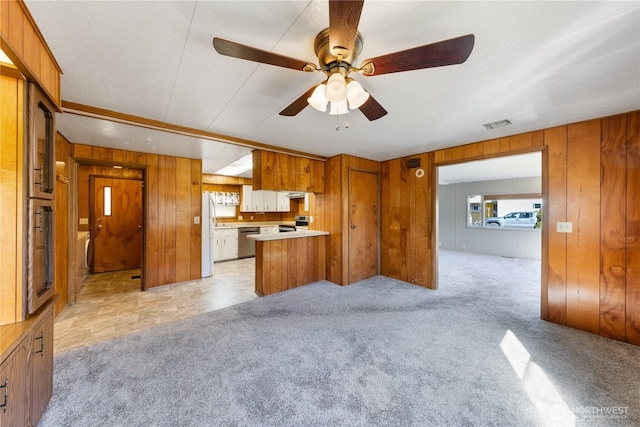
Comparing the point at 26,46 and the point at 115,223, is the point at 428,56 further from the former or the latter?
the point at 115,223

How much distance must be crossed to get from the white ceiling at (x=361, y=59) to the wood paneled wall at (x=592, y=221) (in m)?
0.25

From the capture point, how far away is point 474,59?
1563 mm

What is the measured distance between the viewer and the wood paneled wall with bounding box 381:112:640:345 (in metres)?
2.37

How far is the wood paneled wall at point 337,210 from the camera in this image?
4.17m

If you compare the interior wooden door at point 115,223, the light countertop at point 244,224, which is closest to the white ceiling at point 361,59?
the interior wooden door at point 115,223

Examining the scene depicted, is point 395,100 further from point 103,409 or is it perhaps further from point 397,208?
point 103,409

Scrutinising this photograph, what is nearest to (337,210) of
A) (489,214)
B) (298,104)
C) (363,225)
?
(363,225)

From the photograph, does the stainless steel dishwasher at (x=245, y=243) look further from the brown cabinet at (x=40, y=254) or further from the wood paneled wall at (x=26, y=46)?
the wood paneled wall at (x=26, y=46)

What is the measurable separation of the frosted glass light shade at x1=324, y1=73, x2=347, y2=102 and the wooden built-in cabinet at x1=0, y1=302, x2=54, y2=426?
78.5 inches

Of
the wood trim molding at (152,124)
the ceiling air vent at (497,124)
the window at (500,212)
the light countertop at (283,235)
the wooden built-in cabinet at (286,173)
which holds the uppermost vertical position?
the ceiling air vent at (497,124)

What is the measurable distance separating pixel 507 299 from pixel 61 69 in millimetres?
5561

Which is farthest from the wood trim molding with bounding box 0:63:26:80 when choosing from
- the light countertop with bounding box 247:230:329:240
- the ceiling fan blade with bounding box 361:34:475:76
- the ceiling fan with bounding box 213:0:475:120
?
the light countertop with bounding box 247:230:329:240

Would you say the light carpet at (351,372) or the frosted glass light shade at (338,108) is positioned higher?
the frosted glass light shade at (338,108)

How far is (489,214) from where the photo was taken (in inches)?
304
